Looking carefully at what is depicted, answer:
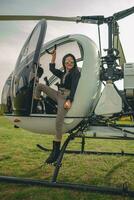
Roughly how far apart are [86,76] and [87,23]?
1166 millimetres

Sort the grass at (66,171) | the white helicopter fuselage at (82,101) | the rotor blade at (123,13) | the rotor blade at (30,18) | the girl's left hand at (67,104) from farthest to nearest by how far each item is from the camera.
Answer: the rotor blade at (30,18), the rotor blade at (123,13), the white helicopter fuselage at (82,101), the girl's left hand at (67,104), the grass at (66,171)

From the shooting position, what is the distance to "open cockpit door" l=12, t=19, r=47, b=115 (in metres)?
5.16

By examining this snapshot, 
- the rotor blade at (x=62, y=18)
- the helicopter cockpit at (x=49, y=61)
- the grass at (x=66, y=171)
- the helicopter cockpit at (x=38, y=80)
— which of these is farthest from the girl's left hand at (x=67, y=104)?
the rotor blade at (x=62, y=18)

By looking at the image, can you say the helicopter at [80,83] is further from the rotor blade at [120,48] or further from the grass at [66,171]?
the grass at [66,171]

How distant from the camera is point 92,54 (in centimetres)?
551

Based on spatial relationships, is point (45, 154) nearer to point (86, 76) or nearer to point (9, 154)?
point (9, 154)

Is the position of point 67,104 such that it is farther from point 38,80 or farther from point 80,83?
point 38,80

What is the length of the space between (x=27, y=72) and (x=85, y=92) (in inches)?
40.0

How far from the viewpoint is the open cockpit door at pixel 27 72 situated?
516 cm

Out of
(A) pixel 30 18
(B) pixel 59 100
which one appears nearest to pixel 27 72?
(B) pixel 59 100

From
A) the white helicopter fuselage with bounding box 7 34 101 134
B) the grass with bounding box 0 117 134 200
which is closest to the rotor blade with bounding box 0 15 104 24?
the white helicopter fuselage with bounding box 7 34 101 134

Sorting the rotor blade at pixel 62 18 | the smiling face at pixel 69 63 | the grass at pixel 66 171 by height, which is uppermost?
the rotor blade at pixel 62 18

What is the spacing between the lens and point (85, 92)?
5.38 metres

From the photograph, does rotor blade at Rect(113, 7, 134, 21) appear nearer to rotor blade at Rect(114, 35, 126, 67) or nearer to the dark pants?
rotor blade at Rect(114, 35, 126, 67)
